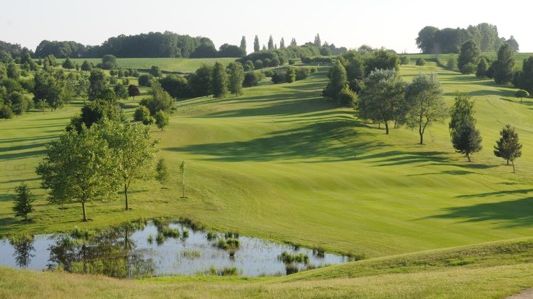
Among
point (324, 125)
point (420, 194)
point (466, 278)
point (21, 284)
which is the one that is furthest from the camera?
point (324, 125)

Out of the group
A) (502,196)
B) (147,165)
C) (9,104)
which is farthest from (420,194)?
(9,104)

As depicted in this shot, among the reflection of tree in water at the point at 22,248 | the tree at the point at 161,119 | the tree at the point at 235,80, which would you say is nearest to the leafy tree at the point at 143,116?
the tree at the point at 161,119

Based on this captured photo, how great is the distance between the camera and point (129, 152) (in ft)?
196

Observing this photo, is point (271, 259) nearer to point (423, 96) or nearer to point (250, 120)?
point (423, 96)

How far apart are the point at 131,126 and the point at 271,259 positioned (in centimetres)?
2643

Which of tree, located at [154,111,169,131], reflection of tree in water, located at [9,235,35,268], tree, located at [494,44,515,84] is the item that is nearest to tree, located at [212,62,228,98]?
tree, located at [154,111,169,131]

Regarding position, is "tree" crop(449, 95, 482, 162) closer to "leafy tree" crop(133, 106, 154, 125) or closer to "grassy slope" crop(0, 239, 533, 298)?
"grassy slope" crop(0, 239, 533, 298)

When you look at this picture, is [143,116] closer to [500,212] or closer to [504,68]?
[500,212]

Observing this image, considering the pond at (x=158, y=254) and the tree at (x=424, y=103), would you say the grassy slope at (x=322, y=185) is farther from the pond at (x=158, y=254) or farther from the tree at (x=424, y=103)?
the tree at (x=424, y=103)

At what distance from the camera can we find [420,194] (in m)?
62.1

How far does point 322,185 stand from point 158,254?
961 inches

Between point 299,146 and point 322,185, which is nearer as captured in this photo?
point 322,185

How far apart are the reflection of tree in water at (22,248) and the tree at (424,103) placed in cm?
6202

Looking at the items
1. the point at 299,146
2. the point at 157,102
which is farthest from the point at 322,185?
the point at 157,102
